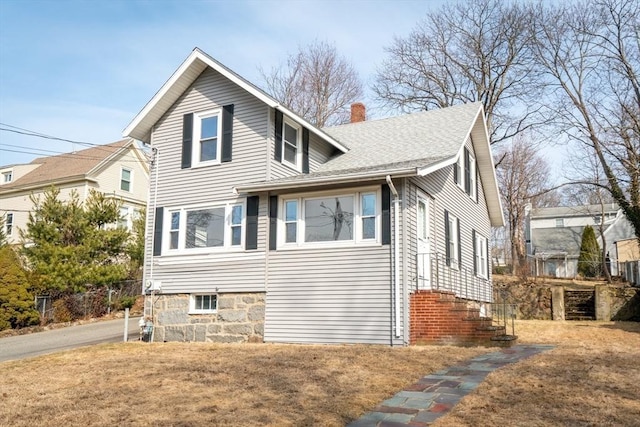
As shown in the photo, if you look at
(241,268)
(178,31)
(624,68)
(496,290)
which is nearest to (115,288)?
(241,268)

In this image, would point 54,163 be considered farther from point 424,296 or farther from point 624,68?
point 624,68

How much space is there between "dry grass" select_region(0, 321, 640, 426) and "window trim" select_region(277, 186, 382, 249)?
111 inches

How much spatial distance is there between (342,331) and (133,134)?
8.12 m

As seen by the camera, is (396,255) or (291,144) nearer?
(396,255)

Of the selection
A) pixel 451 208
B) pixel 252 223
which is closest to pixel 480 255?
pixel 451 208

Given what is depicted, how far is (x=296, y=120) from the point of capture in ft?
46.2

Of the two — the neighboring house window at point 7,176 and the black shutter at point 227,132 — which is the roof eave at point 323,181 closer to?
the black shutter at point 227,132

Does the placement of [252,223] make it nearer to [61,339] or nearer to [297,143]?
[297,143]

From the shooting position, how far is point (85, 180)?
2797 cm

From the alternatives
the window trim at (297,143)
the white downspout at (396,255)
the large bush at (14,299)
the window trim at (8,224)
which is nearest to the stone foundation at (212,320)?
the white downspout at (396,255)

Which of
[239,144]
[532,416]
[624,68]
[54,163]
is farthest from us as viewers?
[54,163]

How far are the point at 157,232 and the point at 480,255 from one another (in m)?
10.4

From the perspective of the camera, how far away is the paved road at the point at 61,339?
14.7 meters

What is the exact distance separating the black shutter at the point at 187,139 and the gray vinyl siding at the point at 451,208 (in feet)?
19.4
